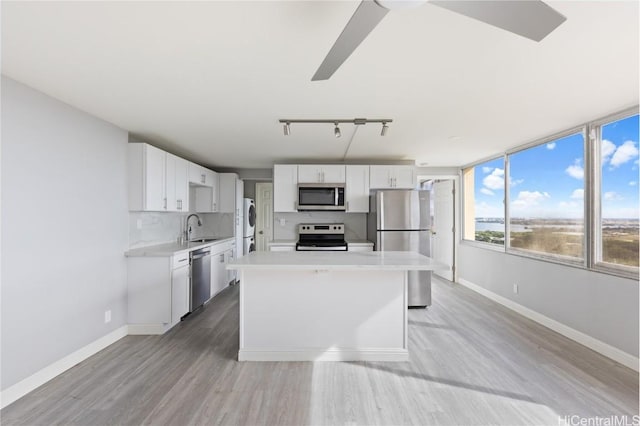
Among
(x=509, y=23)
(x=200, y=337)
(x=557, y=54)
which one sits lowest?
(x=200, y=337)

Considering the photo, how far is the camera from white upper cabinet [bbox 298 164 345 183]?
466 cm

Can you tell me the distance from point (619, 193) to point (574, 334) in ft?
4.87

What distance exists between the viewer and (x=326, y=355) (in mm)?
2605

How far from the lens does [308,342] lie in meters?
2.63

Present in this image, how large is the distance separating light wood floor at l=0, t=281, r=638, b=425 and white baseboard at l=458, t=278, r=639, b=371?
0.08m

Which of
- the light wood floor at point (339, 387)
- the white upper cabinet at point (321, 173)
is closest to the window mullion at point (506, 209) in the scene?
the light wood floor at point (339, 387)

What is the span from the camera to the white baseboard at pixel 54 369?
2.01 metres

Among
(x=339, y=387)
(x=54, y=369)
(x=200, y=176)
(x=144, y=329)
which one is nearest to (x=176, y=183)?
(x=200, y=176)

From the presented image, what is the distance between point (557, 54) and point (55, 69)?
318cm

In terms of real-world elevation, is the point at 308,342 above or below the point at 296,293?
below

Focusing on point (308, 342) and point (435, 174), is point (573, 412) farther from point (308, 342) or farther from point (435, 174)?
point (435, 174)

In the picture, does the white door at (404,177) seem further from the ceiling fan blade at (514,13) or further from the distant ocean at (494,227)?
the ceiling fan blade at (514,13)

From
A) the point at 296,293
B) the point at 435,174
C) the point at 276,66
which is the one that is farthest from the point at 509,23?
the point at 435,174

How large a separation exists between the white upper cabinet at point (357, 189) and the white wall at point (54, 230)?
10.1 feet
